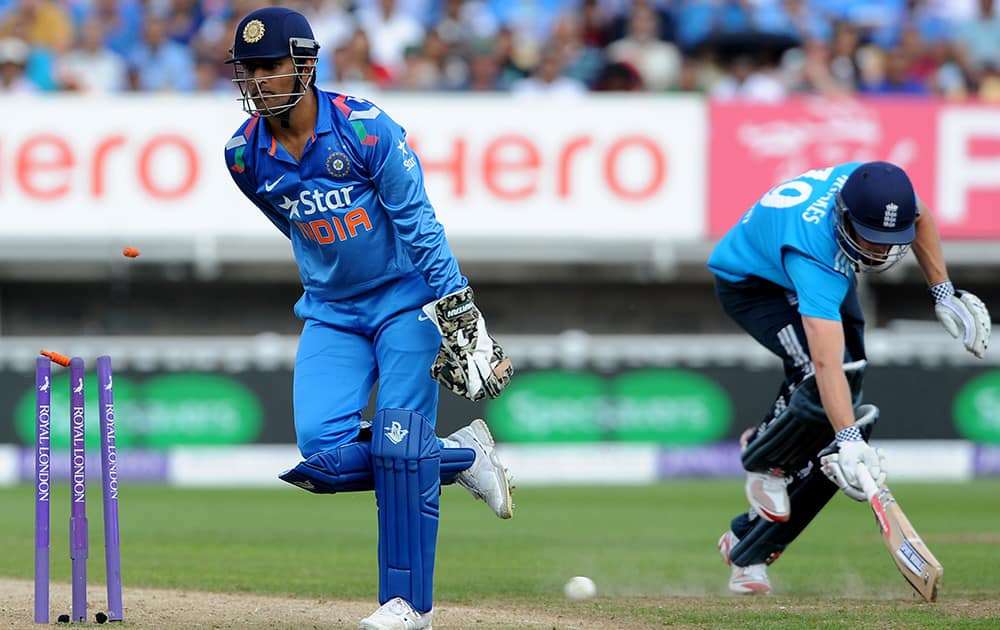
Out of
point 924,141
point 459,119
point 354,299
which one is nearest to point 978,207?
point 924,141

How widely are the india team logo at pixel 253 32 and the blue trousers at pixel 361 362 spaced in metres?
0.99

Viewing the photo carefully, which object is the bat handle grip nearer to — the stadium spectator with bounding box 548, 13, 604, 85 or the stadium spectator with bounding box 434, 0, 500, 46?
the stadium spectator with bounding box 548, 13, 604, 85

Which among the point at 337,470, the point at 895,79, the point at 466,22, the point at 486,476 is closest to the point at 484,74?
the point at 466,22

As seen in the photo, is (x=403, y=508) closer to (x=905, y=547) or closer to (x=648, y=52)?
(x=905, y=547)

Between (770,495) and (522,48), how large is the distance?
1025 centimetres

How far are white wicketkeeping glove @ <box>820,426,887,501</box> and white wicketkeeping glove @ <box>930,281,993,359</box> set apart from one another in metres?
0.79

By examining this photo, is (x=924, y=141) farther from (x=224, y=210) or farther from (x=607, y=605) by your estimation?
(x=607, y=605)

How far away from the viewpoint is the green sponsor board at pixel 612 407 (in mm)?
14766

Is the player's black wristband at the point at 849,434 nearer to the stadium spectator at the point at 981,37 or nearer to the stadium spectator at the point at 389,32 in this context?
the stadium spectator at the point at 389,32

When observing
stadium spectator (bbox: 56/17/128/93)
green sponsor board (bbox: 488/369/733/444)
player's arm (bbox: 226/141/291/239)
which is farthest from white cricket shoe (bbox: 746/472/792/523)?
stadium spectator (bbox: 56/17/128/93)

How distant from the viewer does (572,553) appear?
9422 millimetres

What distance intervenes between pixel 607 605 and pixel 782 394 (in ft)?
A: 4.06

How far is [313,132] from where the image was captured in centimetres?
555

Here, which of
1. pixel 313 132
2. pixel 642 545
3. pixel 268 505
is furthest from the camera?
pixel 268 505
